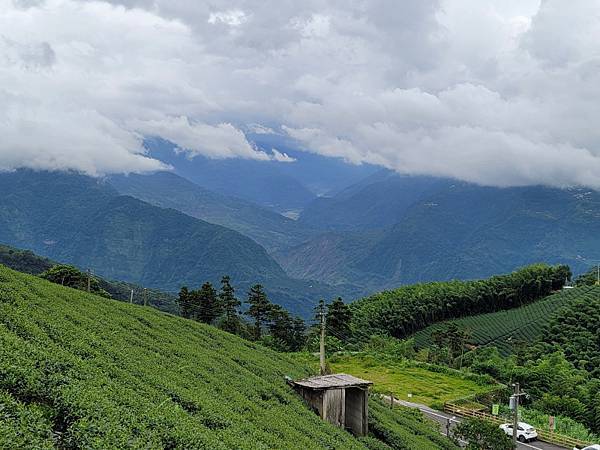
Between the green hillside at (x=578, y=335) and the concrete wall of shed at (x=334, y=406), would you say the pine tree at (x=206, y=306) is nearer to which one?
the green hillside at (x=578, y=335)

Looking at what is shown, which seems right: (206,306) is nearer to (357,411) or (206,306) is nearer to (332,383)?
(357,411)

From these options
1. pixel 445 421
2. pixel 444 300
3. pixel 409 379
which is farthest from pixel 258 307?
pixel 444 300

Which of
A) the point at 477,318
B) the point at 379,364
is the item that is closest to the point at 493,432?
the point at 379,364

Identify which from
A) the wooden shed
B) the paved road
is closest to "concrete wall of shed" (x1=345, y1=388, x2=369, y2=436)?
the wooden shed

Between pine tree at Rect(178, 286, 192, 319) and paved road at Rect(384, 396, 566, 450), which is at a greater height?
pine tree at Rect(178, 286, 192, 319)

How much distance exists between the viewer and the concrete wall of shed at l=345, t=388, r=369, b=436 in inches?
872

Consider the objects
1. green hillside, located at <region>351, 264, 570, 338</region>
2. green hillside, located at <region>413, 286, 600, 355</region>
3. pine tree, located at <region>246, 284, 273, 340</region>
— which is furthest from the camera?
green hillside, located at <region>351, 264, 570, 338</region>

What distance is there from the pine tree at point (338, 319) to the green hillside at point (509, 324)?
14.7 m

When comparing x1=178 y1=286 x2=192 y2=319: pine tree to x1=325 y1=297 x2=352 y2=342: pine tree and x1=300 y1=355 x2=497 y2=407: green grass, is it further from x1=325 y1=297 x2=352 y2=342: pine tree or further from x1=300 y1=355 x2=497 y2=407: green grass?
x1=325 y1=297 x2=352 y2=342: pine tree

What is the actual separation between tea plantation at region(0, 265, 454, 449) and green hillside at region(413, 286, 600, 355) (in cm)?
6919

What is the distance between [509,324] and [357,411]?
3359 inches

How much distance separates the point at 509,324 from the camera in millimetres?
99625

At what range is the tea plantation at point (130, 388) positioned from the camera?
986cm

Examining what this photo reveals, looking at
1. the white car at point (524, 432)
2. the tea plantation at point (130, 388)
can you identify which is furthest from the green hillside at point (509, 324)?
the tea plantation at point (130, 388)
